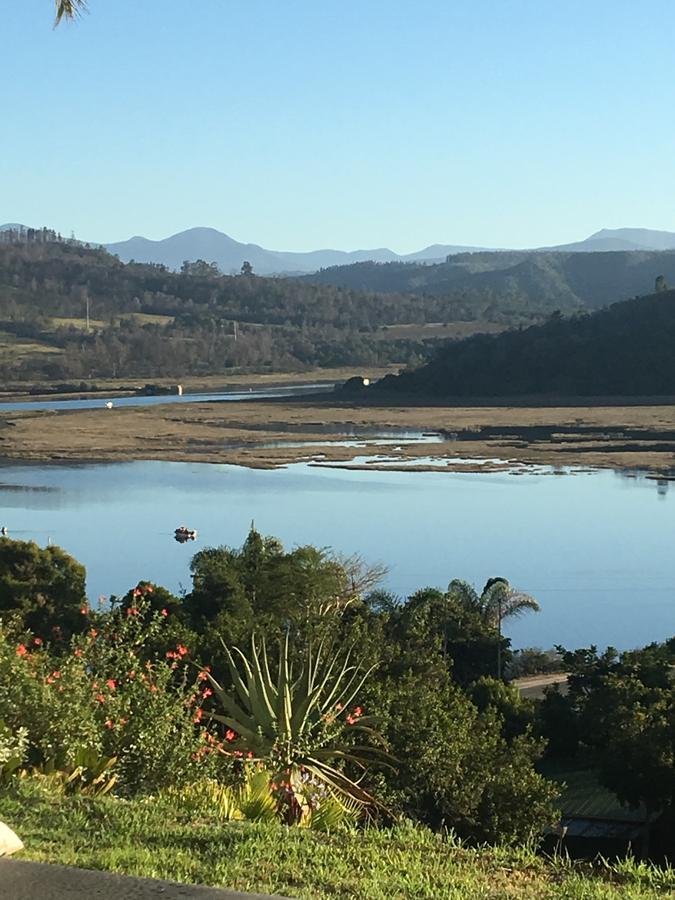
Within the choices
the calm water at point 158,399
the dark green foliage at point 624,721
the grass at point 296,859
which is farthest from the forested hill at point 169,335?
the grass at point 296,859

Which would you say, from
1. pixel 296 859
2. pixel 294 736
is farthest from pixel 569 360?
pixel 296 859

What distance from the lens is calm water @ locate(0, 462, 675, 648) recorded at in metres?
34.9

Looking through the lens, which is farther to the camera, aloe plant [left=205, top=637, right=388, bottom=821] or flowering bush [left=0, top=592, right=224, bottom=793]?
aloe plant [left=205, top=637, right=388, bottom=821]

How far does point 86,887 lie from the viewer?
496cm

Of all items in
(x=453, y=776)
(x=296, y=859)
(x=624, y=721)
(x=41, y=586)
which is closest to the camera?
(x=296, y=859)

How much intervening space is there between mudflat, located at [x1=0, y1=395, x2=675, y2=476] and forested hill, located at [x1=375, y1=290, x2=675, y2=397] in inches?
236

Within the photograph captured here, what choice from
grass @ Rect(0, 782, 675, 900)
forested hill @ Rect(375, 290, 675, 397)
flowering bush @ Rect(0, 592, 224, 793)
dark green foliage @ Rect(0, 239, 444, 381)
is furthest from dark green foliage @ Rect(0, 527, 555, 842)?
dark green foliage @ Rect(0, 239, 444, 381)

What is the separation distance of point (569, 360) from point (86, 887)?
4369 inches

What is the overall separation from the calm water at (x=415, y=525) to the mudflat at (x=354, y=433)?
13.6 feet

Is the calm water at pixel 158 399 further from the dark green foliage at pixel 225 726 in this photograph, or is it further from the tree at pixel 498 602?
the dark green foliage at pixel 225 726

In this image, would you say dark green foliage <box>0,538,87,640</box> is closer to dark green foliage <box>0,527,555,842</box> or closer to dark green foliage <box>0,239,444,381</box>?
dark green foliage <box>0,527,555,842</box>

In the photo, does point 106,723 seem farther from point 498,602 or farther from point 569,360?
point 569,360

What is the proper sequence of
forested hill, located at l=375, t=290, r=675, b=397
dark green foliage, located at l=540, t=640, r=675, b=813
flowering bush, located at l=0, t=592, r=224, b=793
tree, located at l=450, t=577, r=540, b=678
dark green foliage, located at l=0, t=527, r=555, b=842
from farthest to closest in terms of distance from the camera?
1. forested hill, located at l=375, t=290, r=675, b=397
2. tree, located at l=450, t=577, r=540, b=678
3. dark green foliage, located at l=540, t=640, r=675, b=813
4. dark green foliage, located at l=0, t=527, r=555, b=842
5. flowering bush, located at l=0, t=592, r=224, b=793

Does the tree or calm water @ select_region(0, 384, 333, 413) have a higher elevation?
calm water @ select_region(0, 384, 333, 413)
